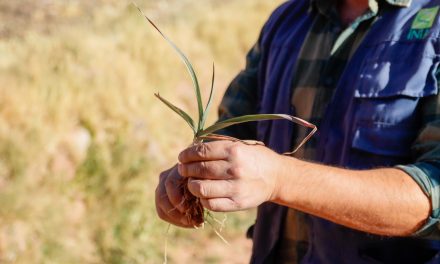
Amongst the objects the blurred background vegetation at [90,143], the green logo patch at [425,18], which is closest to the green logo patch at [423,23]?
the green logo patch at [425,18]

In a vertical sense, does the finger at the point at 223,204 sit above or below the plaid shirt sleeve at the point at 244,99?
below

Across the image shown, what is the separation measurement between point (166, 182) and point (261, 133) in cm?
65

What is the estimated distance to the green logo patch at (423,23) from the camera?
2242mm

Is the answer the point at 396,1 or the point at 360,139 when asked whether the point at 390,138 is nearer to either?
the point at 360,139

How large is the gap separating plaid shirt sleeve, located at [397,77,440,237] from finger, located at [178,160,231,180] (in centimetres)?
56

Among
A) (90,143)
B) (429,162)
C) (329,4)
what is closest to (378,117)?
(429,162)

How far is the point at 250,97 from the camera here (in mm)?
2799

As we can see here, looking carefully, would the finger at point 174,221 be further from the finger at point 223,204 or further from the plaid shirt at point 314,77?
the plaid shirt at point 314,77

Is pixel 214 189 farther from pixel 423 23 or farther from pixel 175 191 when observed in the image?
pixel 423 23

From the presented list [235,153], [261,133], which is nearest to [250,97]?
[261,133]

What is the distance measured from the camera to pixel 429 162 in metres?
2.06

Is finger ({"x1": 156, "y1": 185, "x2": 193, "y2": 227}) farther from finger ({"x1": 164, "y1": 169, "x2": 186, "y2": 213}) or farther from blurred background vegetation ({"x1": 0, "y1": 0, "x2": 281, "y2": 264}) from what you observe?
blurred background vegetation ({"x1": 0, "y1": 0, "x2": 281, "y2": 264})

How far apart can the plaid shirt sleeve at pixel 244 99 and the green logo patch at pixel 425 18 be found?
72 centimetres

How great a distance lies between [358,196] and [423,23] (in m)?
0.63
